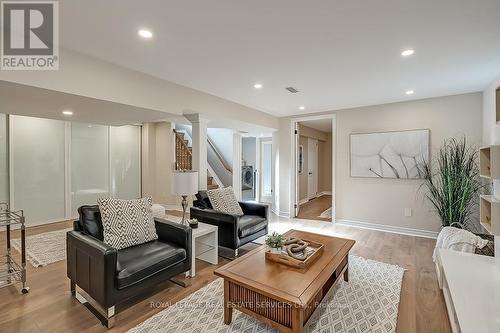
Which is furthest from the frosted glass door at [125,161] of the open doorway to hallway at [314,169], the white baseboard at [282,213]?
the open doorway to hallway at [314,169]

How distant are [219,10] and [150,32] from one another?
691 millimetres

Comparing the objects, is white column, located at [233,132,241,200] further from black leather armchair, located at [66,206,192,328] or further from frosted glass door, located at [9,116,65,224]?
black leather armchair, located at [66,206,192,328]

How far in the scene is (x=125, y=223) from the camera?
2375 mm

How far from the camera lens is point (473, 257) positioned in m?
2.35

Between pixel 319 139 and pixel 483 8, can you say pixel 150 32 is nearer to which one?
pixel 483 8

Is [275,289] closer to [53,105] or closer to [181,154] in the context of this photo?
Result: [53,105]

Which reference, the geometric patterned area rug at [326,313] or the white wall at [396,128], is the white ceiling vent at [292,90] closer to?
the white wall at [396,128]

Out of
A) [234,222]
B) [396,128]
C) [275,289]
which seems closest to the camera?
[275,289]

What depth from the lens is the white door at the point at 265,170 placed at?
7.14 metres

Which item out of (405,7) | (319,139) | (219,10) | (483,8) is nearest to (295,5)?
(219,10)

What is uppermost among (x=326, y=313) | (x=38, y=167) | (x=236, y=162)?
(x=236, y=162)

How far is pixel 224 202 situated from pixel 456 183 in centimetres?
334

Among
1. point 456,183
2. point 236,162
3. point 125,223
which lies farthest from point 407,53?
point 236,162

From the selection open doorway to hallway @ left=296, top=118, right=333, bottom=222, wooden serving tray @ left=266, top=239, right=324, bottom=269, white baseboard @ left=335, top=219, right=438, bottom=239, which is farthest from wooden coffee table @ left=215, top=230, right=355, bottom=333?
open doorway to hallway @ left=296, top=118, right=333, bottom=222
